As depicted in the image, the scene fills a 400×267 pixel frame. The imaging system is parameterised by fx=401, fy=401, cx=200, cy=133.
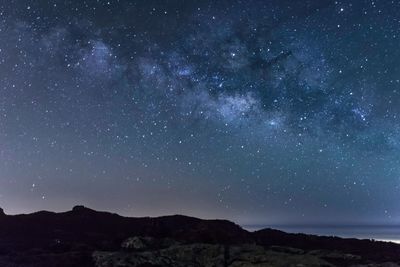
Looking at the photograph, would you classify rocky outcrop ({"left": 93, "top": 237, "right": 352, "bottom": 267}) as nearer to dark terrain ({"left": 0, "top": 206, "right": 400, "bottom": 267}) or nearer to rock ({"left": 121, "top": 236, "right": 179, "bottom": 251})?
dark terrain ({"left": 0, "top": 206, "right": 400, "bottom": 267})

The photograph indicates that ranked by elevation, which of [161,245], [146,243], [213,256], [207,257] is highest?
[146,243]

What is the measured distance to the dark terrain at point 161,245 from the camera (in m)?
48.1

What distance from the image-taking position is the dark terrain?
48.1 m

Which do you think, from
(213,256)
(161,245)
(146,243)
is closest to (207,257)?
(213,256)

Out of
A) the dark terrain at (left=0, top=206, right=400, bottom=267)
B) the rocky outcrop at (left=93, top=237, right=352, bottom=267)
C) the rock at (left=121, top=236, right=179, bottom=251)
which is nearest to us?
the rocky outcrop at (left=93, top=237, right=352, bottom=267)

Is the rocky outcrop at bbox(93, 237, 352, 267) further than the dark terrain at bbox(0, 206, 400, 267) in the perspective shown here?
No

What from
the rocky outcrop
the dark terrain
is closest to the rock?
the dark terrain

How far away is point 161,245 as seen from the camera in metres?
55.3

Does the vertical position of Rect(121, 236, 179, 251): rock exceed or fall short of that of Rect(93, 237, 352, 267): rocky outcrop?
it exceeds it

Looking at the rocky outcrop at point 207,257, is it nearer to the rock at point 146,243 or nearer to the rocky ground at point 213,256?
the rocky ground at point 213,256

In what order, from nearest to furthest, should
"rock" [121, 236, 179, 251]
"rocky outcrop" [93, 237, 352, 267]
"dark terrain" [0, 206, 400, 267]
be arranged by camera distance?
"rocky outcrop" [93, 237, 352, 267] < "dark terrain" [0, 206, 400, 267] < "rock" [121, 236, 179, 251]

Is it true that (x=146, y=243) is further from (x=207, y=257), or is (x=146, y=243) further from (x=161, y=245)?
(x=207, y=257)

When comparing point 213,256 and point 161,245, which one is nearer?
point 213,256

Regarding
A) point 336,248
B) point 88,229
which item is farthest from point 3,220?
point 336,248
